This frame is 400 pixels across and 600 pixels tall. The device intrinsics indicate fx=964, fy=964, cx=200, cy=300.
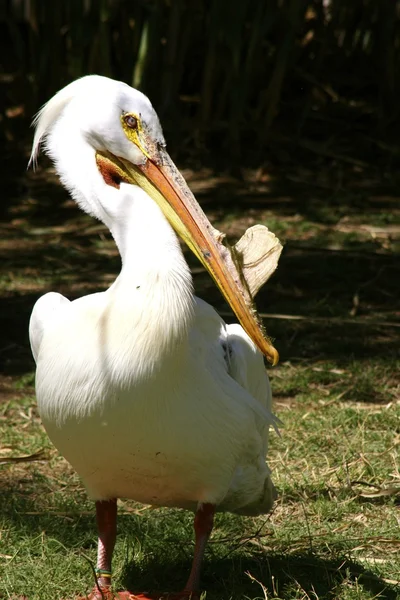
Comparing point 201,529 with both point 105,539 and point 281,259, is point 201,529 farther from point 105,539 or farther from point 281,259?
point 281,259

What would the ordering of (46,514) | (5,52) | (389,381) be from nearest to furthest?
(46,514) < (389,381) < (5,52)

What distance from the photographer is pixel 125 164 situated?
11.4ft

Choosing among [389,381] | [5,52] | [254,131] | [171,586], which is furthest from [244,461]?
[5,52]

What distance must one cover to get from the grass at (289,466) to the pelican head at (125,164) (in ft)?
3.08

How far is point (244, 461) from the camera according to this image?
11.6 feet

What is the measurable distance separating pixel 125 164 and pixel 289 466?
1793mm

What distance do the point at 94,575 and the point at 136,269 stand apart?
1.09m

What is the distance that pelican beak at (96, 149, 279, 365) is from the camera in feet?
10.7

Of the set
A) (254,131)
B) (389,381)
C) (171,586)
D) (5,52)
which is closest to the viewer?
(171,586)

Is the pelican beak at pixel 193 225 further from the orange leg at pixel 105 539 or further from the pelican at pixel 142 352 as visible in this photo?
the orange leg at pixel 105 539

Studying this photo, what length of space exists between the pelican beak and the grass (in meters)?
0.91

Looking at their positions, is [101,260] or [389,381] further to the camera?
[101,260]

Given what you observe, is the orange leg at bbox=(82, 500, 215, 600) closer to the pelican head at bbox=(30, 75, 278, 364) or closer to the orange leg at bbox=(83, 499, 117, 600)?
the orange leg at bbox=(83, 499, 117, 600)

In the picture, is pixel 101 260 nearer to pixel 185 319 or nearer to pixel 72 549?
pixel 72 549
